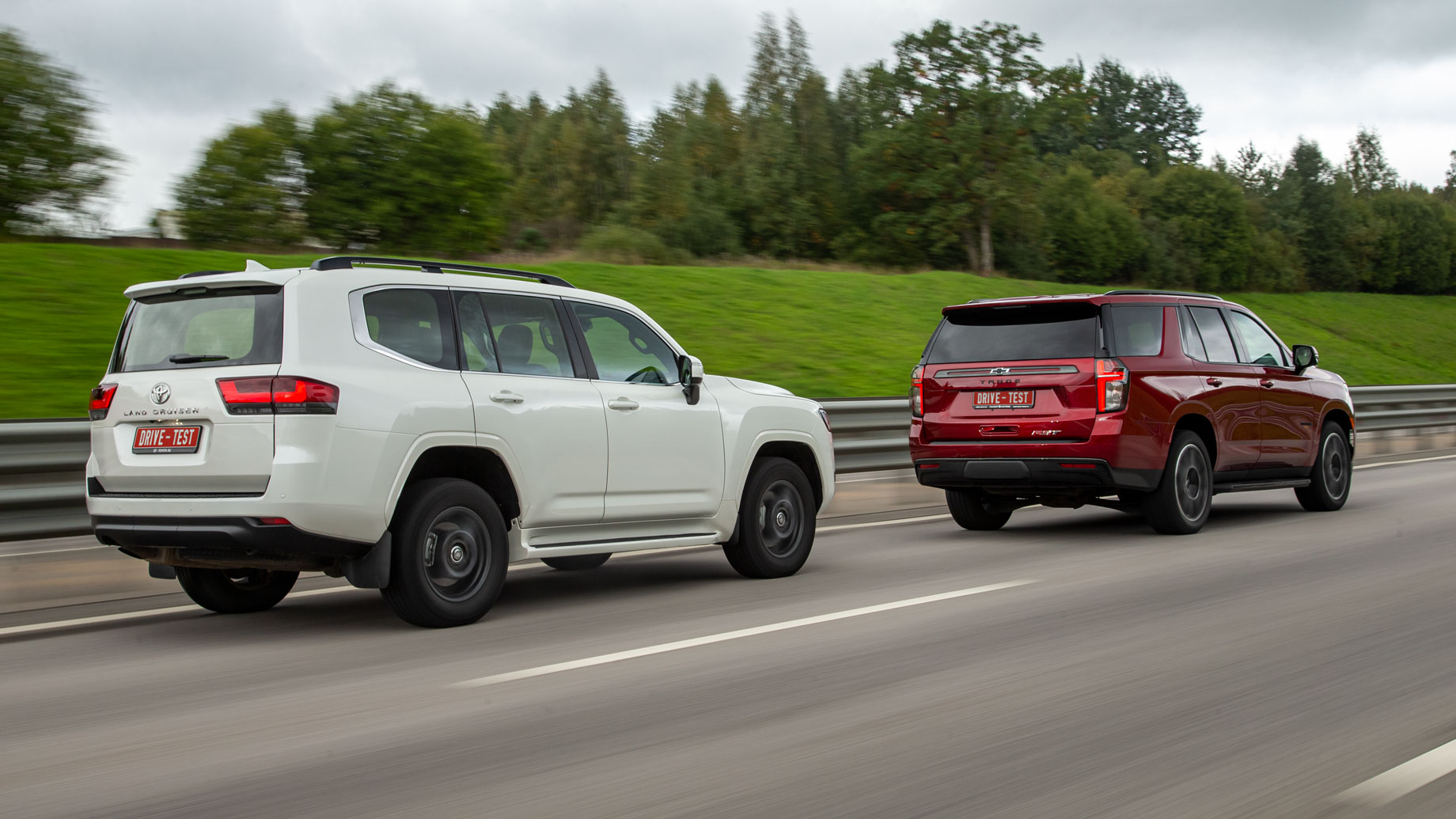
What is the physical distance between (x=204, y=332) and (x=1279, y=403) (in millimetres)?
9351

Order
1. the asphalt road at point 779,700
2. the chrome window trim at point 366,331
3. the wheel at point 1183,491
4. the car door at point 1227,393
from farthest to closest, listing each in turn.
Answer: the car door at point 1227,393
the wheel at point 1183,491
the chrome window trim at point 366,331
the asphalt road at point 779,700

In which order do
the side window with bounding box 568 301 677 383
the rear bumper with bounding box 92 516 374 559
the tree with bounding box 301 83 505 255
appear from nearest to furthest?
1. the rear bumper with bounding box 92 516 374 559
2. the side window with bounding box 568 301 677 383
3. the tree with bounding box 301 83 505 255

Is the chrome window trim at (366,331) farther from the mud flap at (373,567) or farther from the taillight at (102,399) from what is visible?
the taillight at (102,399)

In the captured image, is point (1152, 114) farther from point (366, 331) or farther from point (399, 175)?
point (366, 331)

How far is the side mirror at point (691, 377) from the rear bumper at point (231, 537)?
242 centimetres

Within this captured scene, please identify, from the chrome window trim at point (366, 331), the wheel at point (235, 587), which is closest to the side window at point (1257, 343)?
the chrome window trim at point (366, 331)

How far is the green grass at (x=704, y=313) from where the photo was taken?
43.4 feet

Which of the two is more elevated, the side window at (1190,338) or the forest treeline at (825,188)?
the forest treeline at (825,188)

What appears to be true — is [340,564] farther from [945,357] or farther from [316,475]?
[945,357]

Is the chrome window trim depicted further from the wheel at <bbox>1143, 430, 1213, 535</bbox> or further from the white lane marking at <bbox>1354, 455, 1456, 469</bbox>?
the white lane marking at <bbox>1354, 455, 1456, 469</bbox>

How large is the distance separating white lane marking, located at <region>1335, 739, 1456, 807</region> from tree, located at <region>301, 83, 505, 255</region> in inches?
1129

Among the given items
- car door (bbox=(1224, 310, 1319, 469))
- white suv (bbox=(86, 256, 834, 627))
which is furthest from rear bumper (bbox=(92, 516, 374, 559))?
car door (bbox=(1224, 310, 1319, 469))

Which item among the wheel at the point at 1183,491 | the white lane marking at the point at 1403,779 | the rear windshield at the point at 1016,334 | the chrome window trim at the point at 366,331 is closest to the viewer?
the white lane marking at the point at 1403,779

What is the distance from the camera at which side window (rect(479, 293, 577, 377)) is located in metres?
7.19
